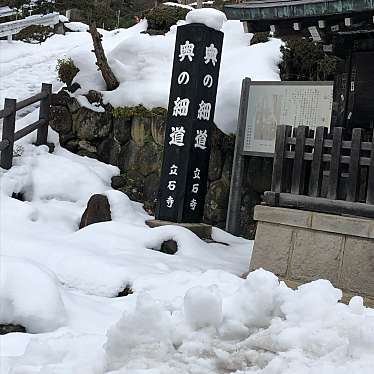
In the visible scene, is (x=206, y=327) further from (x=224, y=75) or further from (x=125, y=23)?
(x=125, y=23)

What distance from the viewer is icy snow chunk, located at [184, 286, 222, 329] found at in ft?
9.06

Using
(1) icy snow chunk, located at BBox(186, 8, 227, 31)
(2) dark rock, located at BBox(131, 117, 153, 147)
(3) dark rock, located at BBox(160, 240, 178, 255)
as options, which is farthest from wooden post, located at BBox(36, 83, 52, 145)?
(3) dark rock, located at BBox(160, 240, 178, 255)

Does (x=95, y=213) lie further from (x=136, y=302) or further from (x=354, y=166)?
(x=136, y=302)

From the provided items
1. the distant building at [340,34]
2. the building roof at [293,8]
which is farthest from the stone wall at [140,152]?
the building roof at [293,8]

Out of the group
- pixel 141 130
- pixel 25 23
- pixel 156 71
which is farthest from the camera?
pixel 25 23

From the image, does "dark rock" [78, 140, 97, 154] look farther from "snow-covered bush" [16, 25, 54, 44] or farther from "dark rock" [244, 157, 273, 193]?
"snow-covered bush" [16, 25, 54, 44]

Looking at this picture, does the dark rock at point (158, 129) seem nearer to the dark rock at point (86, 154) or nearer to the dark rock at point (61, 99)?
the dark rock at point (86, 154)

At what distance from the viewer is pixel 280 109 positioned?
28.7 ft

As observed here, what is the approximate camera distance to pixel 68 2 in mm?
12531

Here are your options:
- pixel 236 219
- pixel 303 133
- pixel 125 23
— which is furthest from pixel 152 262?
pixel 125 23

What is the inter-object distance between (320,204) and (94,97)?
6.21m

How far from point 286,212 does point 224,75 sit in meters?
5.44

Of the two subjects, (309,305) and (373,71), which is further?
(373,71)

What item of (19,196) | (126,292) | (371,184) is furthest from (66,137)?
(371,184)
